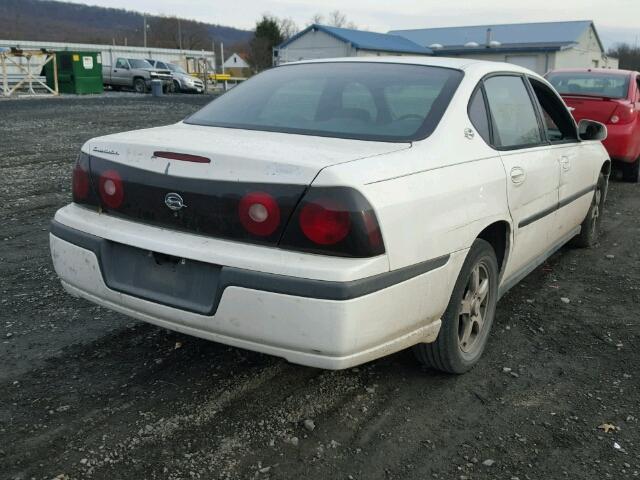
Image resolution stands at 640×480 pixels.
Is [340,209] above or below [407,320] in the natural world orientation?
above

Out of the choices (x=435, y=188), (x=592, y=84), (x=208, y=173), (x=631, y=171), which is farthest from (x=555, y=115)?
(x=631, y=171)

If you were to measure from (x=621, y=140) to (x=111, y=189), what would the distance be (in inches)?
286

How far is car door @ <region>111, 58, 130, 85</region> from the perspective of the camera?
31.7m

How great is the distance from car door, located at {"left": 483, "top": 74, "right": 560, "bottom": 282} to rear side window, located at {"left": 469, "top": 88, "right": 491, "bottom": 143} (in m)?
0.07

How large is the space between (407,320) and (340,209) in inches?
22.6

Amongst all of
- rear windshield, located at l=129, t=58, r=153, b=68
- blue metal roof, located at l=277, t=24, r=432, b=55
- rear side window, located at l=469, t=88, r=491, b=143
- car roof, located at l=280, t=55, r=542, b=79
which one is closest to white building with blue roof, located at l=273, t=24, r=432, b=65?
blue metal roof, located at l=277, t=24, r=432, b=55

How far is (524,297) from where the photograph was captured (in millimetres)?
4500

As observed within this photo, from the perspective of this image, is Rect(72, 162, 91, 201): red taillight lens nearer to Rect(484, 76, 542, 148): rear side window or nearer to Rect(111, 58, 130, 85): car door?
Rect(484, 76, 542, 148): rear side window

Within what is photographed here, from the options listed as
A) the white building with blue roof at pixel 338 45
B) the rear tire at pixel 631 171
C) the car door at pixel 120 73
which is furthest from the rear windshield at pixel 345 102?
the white building with blue roof at pixel 338 45

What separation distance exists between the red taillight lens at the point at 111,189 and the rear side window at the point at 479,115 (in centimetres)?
172

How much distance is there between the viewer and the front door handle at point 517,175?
3.36 meters

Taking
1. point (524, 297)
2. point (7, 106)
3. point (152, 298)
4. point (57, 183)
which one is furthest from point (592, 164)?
point (7, 106)

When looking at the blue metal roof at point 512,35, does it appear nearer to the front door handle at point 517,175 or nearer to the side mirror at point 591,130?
the side mirror at point 591,130

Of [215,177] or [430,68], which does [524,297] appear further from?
[215,177]
